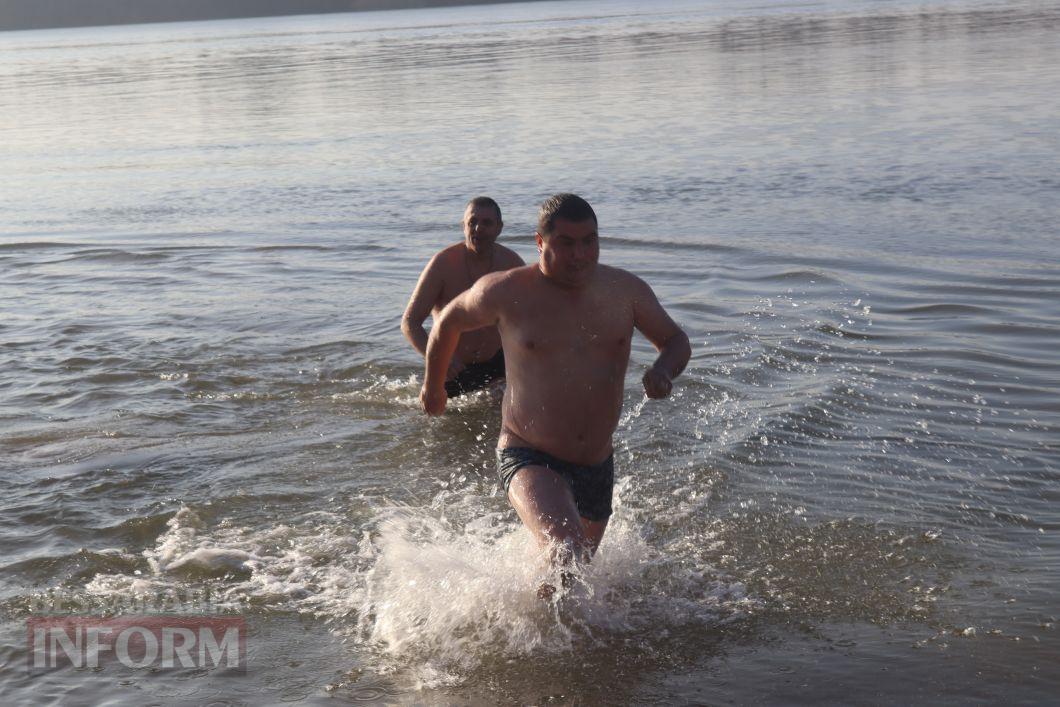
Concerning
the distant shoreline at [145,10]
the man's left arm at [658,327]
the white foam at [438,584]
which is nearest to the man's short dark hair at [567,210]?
the man's left arm at [658,327]

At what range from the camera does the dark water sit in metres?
4.82

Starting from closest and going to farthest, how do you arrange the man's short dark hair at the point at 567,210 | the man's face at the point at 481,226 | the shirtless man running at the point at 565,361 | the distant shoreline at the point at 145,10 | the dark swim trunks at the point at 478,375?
the man's short dark hair at the point at 567,210 < the shirtless man running at the point at 565,361 < the man's face at the point at 481,226 < the dark swim trunks at the point at 478,375 < the distant shoreline at the point at 145,10

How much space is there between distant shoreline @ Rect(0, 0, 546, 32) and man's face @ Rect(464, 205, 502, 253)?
14067cm

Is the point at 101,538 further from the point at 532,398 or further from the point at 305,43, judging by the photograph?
the point at 305,43

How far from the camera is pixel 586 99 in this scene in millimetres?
25219

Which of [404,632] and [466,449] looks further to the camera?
[466,449]

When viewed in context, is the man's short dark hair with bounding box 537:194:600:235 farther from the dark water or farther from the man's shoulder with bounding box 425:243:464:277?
the man's shoulder with bounding box 425:243:464:277

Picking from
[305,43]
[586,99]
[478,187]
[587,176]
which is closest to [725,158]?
[587,176]

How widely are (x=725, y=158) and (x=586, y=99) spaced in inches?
352

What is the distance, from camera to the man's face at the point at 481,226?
24.4 feet

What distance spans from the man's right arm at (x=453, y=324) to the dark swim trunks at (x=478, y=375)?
270 cm

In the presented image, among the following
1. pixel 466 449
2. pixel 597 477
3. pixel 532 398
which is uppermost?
pixel 532 398

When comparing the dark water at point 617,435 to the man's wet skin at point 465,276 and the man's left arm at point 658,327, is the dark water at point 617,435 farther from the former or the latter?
the man's left arm at point 658,327

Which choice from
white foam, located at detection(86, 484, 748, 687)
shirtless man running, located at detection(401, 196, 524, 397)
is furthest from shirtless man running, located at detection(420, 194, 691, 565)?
shirtless man running, located at detection(401, 196, 524, 397)
